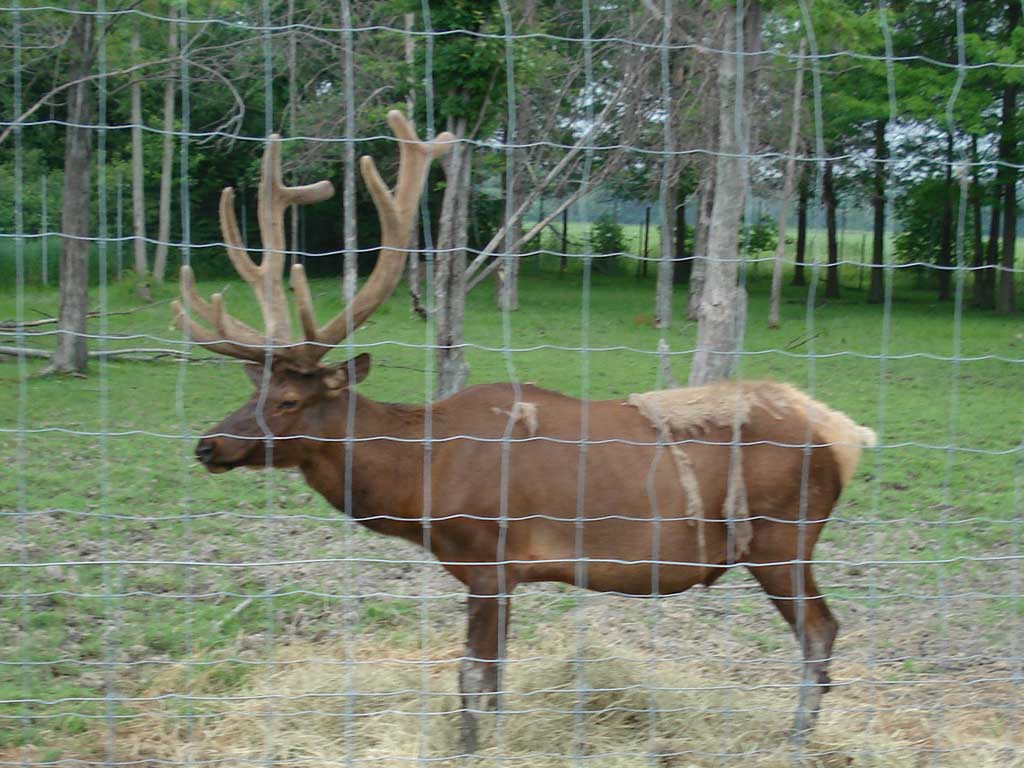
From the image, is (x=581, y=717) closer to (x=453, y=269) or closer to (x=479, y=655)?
(x=479, y=655)

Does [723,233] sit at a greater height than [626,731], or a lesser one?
greater

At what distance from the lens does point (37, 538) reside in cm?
693

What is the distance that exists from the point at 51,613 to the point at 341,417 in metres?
2.10

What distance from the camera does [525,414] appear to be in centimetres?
480

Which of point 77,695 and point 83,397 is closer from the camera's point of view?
point 77,695

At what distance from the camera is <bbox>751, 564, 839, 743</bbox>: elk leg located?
471 centimetres

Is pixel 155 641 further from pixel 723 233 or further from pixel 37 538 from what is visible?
pixel 723 233

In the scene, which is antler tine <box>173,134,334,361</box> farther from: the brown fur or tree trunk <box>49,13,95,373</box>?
tree trunk <box>49,13,95,373</box>

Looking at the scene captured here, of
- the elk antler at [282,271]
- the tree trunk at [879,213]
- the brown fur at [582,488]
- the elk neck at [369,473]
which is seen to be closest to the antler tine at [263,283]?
the elk antler at [282,271]

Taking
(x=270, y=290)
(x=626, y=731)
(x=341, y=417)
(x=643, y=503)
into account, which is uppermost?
(x=270, y=290)

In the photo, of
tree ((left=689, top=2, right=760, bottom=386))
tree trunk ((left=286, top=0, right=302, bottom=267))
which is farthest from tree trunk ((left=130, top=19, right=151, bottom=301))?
tree ((left=689, top=2, right=760, bottom=386))

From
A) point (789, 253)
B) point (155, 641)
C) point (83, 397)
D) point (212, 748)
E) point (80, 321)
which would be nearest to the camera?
point (212, 748)

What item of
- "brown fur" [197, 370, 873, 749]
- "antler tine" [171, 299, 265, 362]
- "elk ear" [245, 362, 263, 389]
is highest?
"antler tine" [171, 299, 265, 362]

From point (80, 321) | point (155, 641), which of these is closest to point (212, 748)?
point (155, 641)
